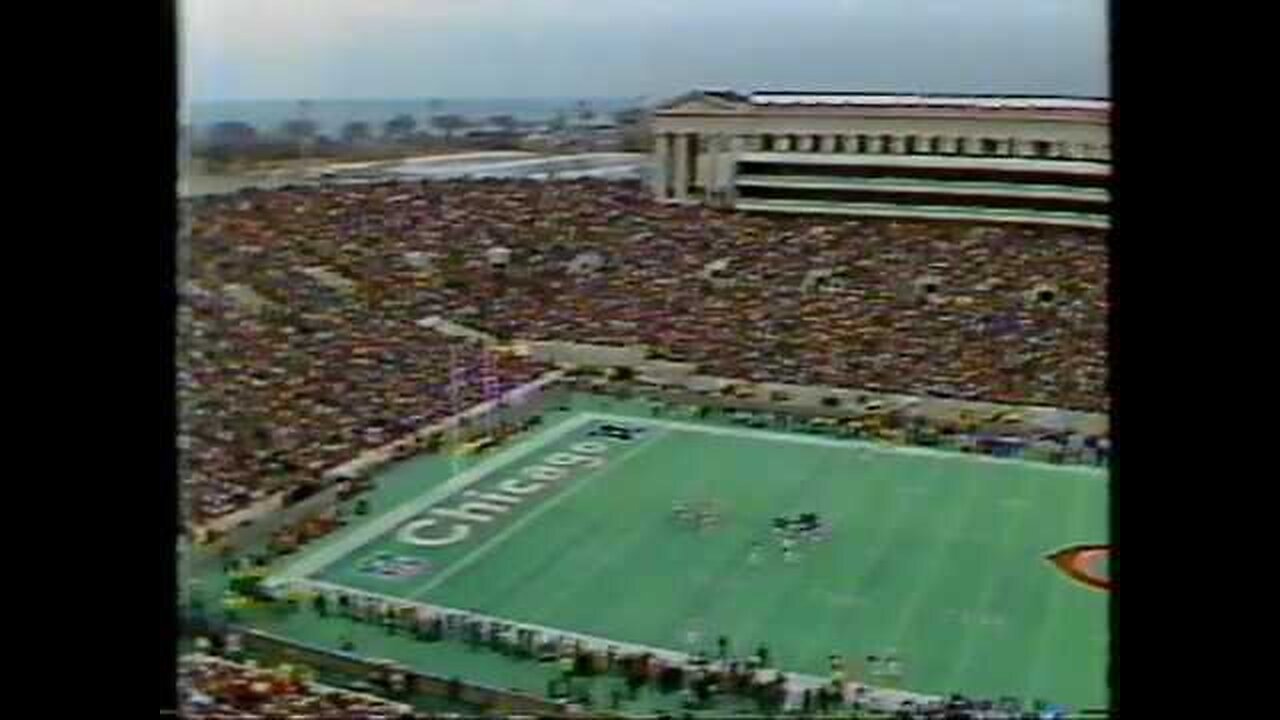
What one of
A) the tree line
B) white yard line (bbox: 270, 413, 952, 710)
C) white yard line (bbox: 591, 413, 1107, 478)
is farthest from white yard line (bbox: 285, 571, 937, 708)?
the tree line

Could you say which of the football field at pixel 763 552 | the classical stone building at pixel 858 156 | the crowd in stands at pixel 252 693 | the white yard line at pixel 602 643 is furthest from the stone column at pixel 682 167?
the crowd in stands at pixel 252 693

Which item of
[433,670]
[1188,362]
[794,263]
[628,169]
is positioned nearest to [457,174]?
[628,169]

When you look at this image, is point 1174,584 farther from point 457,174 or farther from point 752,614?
point 457,174

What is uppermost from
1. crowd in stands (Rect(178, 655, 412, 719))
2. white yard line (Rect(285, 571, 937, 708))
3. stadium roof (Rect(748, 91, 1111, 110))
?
stadium roof (Rect(748, 91, 1111, 110))

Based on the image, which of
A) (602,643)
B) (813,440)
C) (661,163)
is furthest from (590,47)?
(602,643)

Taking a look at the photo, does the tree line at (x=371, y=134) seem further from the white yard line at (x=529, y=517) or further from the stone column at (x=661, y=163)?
Result: the white yard line at (x=529, y=517)

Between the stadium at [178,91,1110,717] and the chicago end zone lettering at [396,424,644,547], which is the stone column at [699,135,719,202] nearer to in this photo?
the stadium at [178,91,1110,717]

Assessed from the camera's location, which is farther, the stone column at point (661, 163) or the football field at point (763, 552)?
the stone column at point (661, 163)
